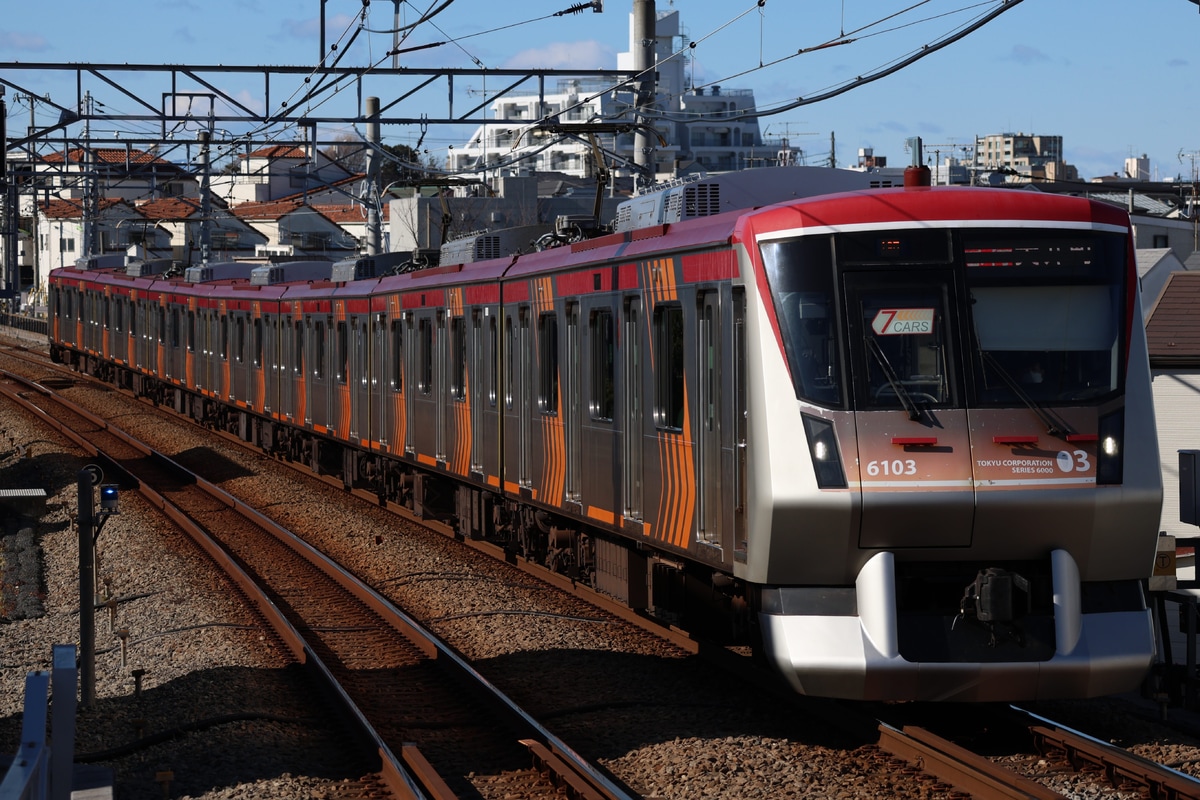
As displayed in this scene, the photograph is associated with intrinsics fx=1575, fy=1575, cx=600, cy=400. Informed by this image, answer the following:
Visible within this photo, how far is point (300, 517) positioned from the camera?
19.1 m

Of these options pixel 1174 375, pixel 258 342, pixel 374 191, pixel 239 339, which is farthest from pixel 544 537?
pixel 239 339

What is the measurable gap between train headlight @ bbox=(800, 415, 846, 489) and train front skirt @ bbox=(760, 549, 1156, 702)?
1.45ft

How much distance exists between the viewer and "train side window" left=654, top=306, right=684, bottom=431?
31.0 ft

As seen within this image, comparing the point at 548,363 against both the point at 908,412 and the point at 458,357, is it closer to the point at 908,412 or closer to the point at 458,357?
the point at 458,357

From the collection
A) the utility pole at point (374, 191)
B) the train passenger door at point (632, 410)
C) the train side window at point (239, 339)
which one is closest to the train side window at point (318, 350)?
the utility pole at point (374, 191)

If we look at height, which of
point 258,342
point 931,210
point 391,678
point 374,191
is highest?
point 374,191

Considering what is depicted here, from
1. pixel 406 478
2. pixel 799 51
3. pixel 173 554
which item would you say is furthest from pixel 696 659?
pixel 406 478

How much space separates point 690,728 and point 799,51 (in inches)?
249

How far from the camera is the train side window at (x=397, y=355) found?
1784cm

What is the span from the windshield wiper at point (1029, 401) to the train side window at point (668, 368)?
208 cm

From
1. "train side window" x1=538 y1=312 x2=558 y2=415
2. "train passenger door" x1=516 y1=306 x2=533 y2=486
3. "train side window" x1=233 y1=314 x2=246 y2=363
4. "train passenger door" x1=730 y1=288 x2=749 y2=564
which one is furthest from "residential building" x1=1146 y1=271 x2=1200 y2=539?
"train side window" x1=233 y1=314 x2=246 y2=363

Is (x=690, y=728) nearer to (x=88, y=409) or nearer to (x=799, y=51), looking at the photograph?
(x=799, y=51)

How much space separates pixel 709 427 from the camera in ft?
29.2

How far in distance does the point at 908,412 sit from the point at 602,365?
367 centimetres
